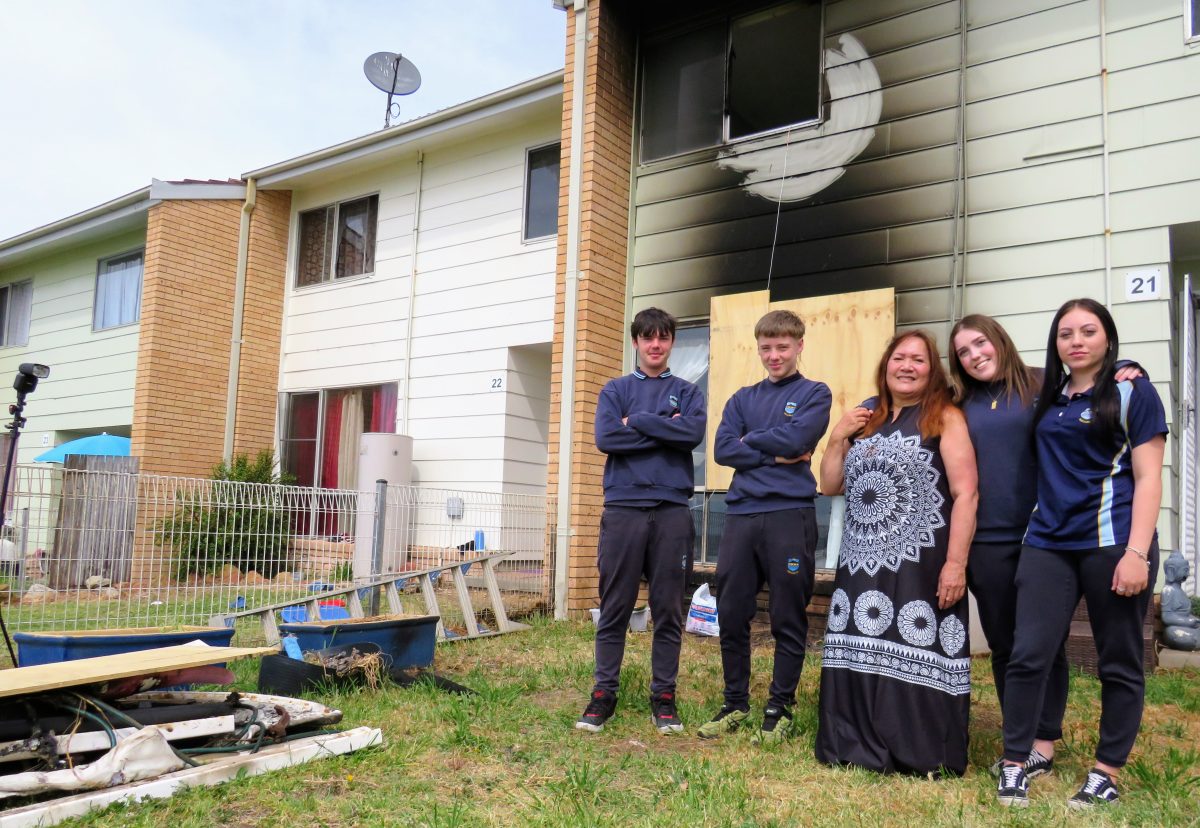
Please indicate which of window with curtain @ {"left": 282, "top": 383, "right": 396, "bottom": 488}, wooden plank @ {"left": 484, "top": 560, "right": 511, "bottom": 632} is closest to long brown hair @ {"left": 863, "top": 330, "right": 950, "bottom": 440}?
wooden plank @ {"left": 484, "top": 560, "right": 511, "bottom": 632}

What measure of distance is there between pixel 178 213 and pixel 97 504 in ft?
21.7

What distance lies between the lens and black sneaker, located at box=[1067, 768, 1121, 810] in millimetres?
2676

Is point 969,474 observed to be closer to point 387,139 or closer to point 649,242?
point 649,242

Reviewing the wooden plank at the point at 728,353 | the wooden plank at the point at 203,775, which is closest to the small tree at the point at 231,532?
the wooden plank at the point at 203,775

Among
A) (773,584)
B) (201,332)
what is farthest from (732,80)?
(201,332)

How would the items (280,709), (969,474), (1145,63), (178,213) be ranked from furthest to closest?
(178,213) → (1145,63) → (280,709) → (969,474)

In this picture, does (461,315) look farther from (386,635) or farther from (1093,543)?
(1093,543)

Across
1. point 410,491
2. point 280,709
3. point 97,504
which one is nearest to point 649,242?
point 410,491

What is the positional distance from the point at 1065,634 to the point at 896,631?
0.52 meters

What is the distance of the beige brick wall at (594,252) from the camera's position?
22.7 feet

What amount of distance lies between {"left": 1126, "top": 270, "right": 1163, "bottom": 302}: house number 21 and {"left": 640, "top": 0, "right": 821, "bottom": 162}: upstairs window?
246 centimetres

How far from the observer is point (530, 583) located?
23.2ft

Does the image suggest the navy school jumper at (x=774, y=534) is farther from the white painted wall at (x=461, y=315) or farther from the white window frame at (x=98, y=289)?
the white window frame at (x=98, y=289)

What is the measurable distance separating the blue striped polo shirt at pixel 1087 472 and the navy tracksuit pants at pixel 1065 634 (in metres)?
0.06
